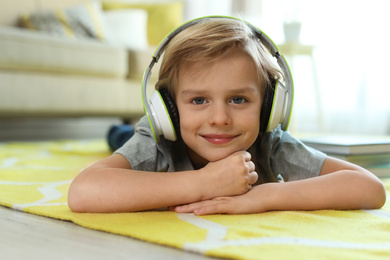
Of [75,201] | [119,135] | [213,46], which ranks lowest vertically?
[119,135]

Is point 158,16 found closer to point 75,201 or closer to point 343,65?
point 343,65

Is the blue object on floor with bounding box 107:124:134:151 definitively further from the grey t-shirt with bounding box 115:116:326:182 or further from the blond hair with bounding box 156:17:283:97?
the blond hair with bounding box 156:17:283:97

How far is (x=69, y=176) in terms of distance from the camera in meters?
1.29

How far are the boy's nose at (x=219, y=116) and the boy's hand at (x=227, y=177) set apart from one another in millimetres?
65

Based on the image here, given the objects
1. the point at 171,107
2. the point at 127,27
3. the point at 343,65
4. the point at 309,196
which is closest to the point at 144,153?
the point at 171,107

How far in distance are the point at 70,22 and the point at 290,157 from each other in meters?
2.34

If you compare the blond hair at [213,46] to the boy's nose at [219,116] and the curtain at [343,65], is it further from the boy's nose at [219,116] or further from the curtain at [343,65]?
the curtain at [343,65]

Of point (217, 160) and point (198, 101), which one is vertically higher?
point (198, 101)

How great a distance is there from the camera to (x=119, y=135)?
1652 millimetres

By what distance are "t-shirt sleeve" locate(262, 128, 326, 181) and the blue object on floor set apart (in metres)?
0.74

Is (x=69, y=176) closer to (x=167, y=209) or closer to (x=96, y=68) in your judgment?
(x=167, y=209)

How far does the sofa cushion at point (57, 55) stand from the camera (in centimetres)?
225

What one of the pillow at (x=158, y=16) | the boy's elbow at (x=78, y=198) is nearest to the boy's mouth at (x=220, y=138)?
the boy's elbow at (x=78, y=198)

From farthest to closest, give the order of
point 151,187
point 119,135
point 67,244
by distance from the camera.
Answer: point 119,135 < point 151,187 < point 67,244
